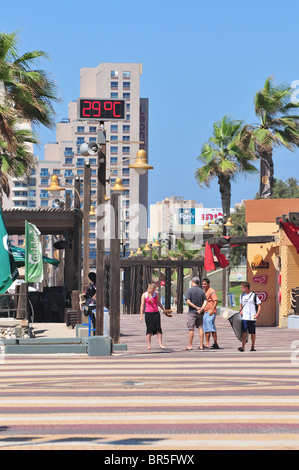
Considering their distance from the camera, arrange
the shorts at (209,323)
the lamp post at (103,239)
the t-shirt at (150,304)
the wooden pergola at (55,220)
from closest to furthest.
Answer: the lamp post at (103,239) < the t-shirt at (150,304) < the shorts at (209,323) < the wooden pergola at (55,220)

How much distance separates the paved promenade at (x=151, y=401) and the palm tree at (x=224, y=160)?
27119 millimetres

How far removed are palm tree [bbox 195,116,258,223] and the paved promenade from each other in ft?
89.0

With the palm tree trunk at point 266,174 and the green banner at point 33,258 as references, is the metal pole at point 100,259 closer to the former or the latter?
the green banner at point 33,258

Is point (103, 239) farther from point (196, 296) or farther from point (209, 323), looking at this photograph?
point (209, 323)

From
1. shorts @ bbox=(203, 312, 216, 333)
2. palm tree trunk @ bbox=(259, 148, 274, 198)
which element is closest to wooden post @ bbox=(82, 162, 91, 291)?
shorts @ bbox=(203, 312, 216, 333)

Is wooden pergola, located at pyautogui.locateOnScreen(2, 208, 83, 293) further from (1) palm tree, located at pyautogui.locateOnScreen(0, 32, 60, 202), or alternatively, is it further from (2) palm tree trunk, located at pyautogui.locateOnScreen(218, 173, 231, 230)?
(2) palm tree trunk, located at pyautogui.locateOnScreen(218, 173, 231, 230)

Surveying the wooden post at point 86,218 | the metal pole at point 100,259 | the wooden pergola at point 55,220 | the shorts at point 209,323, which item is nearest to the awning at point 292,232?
the wooden pergola at point 55,220

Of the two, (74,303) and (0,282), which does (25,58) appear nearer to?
(74,303)

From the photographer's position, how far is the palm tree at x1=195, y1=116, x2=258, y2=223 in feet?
149

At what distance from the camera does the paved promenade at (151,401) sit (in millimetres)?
9188

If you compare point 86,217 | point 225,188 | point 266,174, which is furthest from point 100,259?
point 225,188

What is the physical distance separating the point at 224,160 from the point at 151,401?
3432 cm
